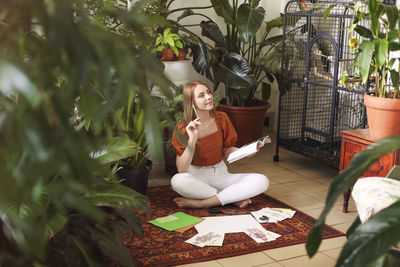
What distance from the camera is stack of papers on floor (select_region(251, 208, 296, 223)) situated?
313 centimetres

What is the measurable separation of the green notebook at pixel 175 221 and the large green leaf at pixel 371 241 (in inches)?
76.2

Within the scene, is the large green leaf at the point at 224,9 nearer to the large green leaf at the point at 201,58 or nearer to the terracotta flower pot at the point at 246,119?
the large green leaf at the point at 201,58

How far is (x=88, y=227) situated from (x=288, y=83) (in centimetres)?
282

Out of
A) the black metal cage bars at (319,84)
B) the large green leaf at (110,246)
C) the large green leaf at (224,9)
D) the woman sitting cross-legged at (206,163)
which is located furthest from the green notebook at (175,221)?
the large green leaf at (224,9)

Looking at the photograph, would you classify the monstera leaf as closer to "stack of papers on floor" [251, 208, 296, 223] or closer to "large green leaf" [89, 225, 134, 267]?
"stack of papers on floor" [251, 208, 296, 223]

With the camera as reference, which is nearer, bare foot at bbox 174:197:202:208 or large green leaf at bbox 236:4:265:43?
bare foot at bbox 174:197:202:208

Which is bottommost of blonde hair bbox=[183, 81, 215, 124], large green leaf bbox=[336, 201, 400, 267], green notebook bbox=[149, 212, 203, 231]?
green notebook bbox=[149, 212, 203, 231]

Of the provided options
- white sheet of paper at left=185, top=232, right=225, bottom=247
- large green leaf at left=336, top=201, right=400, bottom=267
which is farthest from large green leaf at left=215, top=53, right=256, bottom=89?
large green leaf at left=336, top=201, right=400, bottom=267

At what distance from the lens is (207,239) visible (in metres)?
2.81

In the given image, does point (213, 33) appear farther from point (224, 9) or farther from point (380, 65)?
point (380, 65)

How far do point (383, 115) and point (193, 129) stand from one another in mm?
1167

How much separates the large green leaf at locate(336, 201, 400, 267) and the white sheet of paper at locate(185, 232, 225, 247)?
1682mm

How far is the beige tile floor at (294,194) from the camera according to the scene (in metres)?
2.57

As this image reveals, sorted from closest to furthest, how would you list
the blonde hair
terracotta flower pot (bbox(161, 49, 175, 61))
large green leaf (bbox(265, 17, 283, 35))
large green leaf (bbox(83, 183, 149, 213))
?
1. large green leaf (bbox(83, 183, 149, 213))
2. the blonde hair
3. terracotta flower pot (bbox(161, 49, 175, 61))
4. large green leaf (bbox(265, 17, 283, 35))
